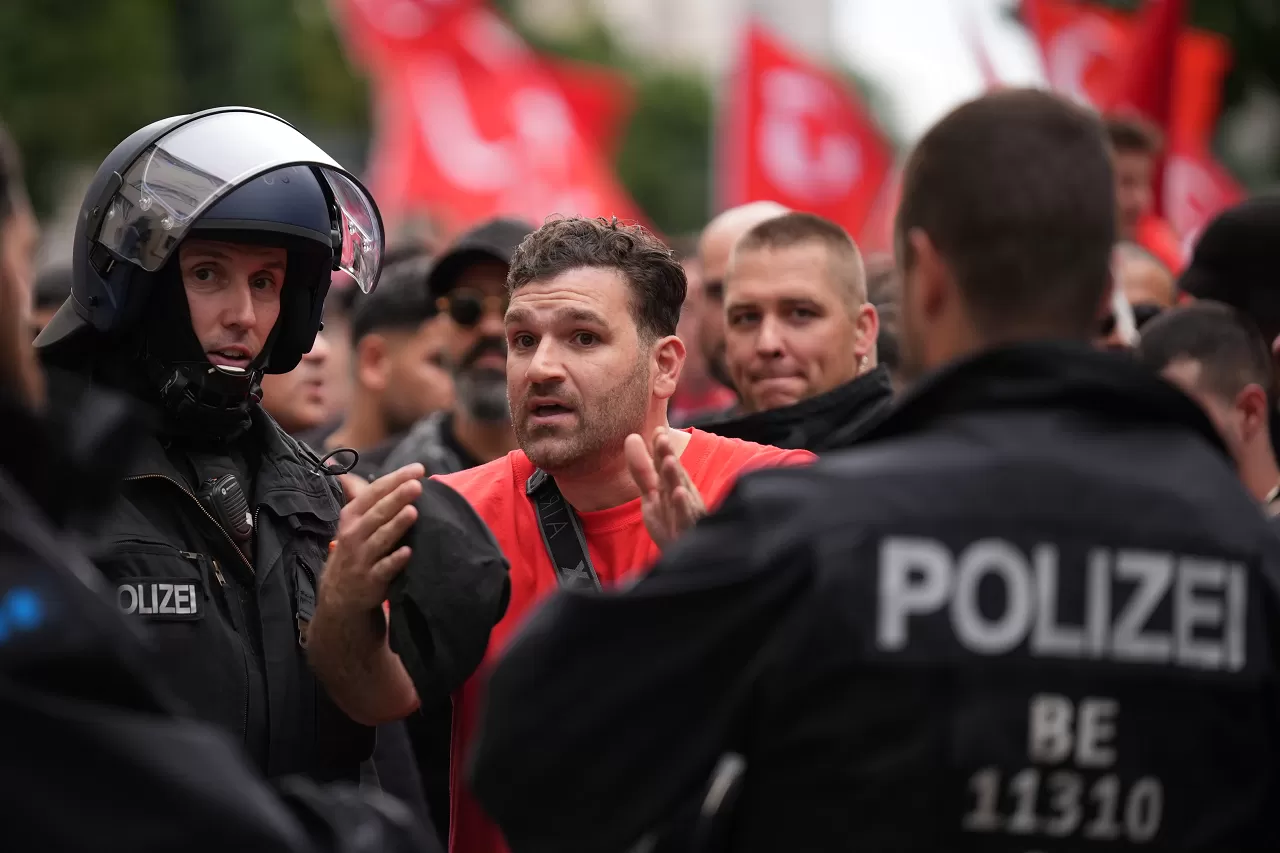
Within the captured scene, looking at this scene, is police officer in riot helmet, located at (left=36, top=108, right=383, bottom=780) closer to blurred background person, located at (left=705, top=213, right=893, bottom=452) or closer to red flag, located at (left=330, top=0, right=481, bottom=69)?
blurred background person, located at (left=705, top=213, right=893, bottom=452)

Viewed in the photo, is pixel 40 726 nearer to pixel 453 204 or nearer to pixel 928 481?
pixel 928 481

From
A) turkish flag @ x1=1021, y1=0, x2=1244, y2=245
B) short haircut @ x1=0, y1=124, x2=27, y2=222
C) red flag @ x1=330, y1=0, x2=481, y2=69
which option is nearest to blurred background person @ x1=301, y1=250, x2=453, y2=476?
turkish flag @ x1=1021, y1=0, x2=1244, y2=245

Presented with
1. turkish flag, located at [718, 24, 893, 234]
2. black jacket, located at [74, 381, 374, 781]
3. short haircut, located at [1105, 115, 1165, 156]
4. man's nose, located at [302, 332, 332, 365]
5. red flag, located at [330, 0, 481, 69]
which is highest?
red flag, located at [330, 0, 481, 69]

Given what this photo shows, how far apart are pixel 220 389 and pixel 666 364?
1107 mm

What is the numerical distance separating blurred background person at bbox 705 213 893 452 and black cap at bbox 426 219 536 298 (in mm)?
965

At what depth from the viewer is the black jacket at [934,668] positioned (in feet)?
7.80

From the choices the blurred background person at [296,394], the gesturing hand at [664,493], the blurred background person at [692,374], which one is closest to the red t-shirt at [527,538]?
the gesturing hand at [664,493]

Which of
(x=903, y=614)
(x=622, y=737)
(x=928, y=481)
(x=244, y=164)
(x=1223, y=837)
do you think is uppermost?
(x=244, y=164)

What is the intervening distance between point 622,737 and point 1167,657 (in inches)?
30.2

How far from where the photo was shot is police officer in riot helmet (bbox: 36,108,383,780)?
3689 mm

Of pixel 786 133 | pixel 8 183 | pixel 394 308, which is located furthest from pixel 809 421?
pixel 786 133

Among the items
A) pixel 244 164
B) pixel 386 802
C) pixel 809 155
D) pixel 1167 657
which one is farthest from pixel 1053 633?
pixel 809 155

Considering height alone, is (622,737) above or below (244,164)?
below

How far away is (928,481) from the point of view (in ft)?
8.00
